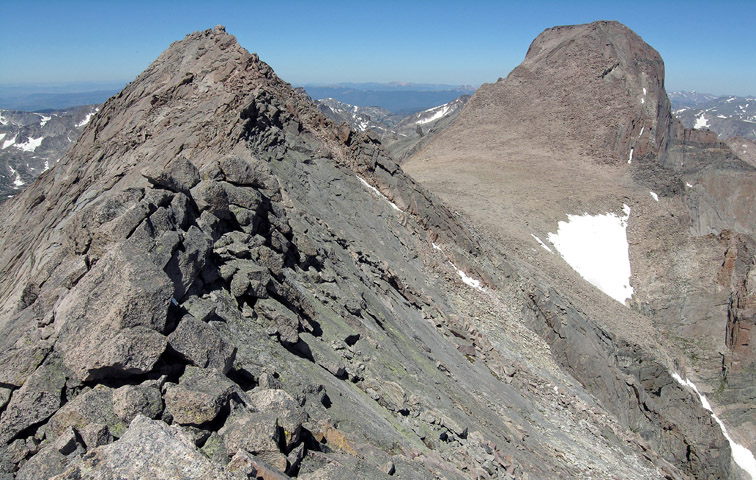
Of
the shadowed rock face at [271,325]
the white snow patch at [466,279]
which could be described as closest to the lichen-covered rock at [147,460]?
the shadowed rock face at [271,325]

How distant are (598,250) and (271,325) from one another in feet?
156

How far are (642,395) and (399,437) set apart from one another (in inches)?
1086

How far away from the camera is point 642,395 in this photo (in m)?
32.2

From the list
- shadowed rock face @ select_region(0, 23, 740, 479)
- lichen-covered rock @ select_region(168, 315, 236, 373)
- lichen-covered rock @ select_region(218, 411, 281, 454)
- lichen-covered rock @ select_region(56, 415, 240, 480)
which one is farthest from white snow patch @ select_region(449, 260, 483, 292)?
lichen-covered rock @ select_region(56, 415, 240, 480)

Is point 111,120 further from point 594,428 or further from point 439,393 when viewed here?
point 594,428

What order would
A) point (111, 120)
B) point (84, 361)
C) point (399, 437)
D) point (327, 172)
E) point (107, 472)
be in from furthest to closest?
point (111, 120) → point (327, 172) → point (399, 437) → point (84, 361) → point (107, 472)

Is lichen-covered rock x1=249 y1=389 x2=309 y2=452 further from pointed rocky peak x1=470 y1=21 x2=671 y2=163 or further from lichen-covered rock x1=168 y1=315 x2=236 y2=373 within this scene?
pointed rocky peak x1=470 y1=21 x2=671 y2=163

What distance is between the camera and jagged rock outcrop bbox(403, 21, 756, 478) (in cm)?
3350

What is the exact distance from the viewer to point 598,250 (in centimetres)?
5128

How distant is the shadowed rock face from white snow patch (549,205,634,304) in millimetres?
11319

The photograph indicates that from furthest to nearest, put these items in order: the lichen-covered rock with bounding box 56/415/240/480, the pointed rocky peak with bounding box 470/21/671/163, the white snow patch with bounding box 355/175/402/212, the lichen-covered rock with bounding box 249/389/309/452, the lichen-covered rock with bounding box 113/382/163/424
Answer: the pointed rocky peak with bounding box 470/21/671/163, the white snow patch with bounding box 355/175/402/212, the lichen-covered rock with bounding box 249/389/309/452, the lichen-covered rock with bounding box 113/382/163/424, the lichen-covered rock with bounding box 56/415/240/480

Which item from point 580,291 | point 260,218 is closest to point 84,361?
point 260,218

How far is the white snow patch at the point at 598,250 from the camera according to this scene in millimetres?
47850

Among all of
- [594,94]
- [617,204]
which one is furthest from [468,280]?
[594,94]
